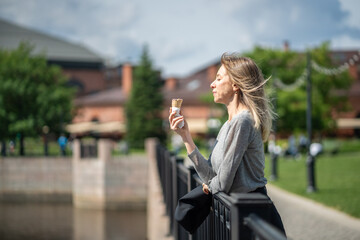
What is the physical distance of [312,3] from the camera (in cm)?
1118

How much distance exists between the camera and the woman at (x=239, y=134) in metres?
2.92

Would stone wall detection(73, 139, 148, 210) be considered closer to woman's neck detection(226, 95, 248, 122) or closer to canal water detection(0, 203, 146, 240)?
Result: canal water detection(0, 203, 146, 240)

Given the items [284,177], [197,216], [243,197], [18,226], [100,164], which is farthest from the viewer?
[100,164]

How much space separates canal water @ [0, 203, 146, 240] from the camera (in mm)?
26141

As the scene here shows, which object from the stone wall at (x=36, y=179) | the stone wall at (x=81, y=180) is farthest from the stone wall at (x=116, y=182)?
the stone wall at (x=36, y=179)

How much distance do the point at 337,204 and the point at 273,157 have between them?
6991mm

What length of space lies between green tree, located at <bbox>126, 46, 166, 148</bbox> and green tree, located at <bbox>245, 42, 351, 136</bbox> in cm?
1346

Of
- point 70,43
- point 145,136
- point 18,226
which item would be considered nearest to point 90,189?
point 18,226

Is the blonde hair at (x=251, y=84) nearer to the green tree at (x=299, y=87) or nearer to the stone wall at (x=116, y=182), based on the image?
the stone wall at (x=116, y=182)

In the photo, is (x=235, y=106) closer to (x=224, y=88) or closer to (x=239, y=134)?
(x=224, y=88)

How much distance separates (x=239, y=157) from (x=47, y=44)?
77.6m

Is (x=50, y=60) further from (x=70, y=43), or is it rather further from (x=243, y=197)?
(x=243, y=197)

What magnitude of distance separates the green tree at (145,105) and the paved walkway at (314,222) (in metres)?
38.5

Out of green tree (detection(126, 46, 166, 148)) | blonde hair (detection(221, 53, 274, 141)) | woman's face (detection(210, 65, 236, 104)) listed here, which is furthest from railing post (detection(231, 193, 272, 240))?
green tree (detection(126, 46, 166, 148))
